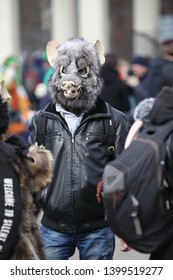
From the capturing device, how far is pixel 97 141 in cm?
487

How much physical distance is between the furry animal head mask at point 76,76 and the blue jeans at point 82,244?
2.50ft

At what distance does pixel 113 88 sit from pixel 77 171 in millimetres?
5623

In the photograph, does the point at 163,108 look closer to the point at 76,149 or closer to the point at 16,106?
the point at 76,149

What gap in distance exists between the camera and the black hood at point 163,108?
3.92m

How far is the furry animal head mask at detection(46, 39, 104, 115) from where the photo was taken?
16.2 feet

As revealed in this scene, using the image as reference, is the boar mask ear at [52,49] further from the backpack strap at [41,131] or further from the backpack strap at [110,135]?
the backpack strap at [110,135]

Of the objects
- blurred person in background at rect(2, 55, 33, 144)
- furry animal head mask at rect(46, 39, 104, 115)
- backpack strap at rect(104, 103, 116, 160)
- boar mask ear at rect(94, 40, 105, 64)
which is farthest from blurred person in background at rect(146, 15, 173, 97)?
backpack strap at rect(104, 103, 116, 160)

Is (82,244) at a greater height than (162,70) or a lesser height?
greater

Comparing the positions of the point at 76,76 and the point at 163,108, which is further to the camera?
the point at 76,76

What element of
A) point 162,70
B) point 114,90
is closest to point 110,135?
point 162,70

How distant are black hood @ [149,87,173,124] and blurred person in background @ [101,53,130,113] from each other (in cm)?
620

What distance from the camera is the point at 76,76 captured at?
4953mm
